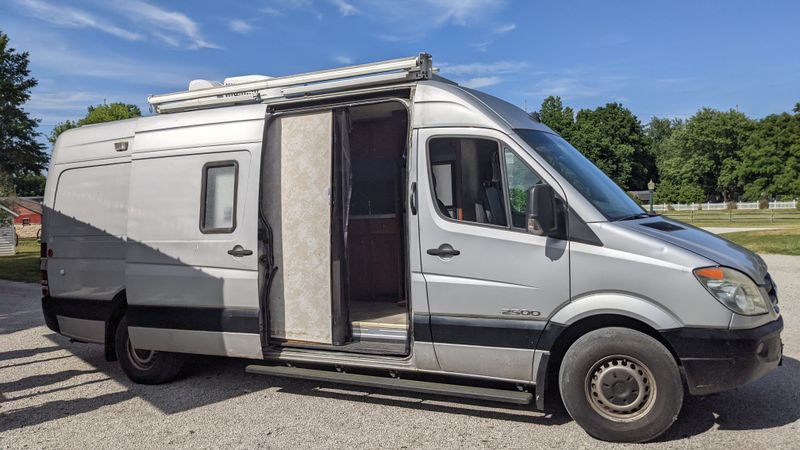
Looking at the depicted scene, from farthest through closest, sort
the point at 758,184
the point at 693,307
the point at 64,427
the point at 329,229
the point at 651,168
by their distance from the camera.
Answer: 1. the point at 651,168
2. the point at 758,184
3. the point at 329,229
4. the point at 64,427
5. the point at 693,307

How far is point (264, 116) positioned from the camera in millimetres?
5641

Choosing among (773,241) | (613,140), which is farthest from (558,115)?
(773,241)

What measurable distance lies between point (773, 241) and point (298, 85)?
817 inches

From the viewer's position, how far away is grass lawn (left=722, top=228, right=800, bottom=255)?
18.6 metres

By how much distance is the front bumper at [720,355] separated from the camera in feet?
13.3

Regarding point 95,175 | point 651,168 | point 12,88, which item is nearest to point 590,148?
point 651,168

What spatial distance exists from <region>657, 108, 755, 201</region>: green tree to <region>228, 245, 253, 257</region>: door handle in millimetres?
75884

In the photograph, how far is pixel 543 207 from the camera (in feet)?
14.2

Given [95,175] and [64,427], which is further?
[95,175]

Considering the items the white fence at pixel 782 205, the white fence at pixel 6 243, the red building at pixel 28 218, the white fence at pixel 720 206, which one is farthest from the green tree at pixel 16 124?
the white fence at pixel 782 205

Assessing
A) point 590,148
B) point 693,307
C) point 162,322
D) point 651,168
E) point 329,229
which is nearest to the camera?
point 693,307

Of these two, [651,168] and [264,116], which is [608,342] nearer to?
[264,116]

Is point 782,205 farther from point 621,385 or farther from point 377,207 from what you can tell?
point 621,385

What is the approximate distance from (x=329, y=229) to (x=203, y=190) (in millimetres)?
1315
